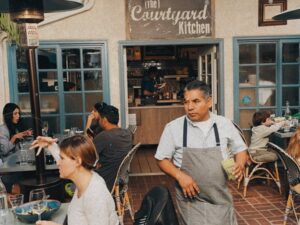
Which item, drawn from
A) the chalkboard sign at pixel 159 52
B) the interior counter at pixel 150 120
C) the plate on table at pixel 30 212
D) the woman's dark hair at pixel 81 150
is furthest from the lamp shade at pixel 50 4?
the chalkboard sign at pixel 159 52

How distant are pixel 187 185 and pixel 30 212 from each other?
3.49 ft

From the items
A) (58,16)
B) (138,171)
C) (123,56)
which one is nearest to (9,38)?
(58,16)

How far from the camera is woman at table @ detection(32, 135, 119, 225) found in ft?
7.23

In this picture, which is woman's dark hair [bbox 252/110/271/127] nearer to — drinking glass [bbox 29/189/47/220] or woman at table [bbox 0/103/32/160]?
woman at table [bbox 0/103/32/160]

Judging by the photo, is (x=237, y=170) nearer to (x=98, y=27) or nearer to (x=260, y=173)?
(x=260, y=173)

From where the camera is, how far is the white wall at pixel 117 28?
6.36 m

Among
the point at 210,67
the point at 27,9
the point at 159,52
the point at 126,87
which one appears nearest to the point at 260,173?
the point at 210,67

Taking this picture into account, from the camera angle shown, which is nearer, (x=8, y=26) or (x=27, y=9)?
(x=27, y=9)

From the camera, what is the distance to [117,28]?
645 cm

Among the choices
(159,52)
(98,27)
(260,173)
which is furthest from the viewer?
(159,52)

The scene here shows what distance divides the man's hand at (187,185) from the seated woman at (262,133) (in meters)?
3.26

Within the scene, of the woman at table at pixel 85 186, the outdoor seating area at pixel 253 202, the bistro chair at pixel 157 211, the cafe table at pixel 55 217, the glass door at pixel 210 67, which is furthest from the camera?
the glass door at pixel 210 67

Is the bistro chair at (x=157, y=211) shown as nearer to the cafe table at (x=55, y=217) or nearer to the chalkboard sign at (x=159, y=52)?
the cafe table at (x=55, y=217)

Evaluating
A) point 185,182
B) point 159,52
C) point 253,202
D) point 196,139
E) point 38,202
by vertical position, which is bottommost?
point 253,202
